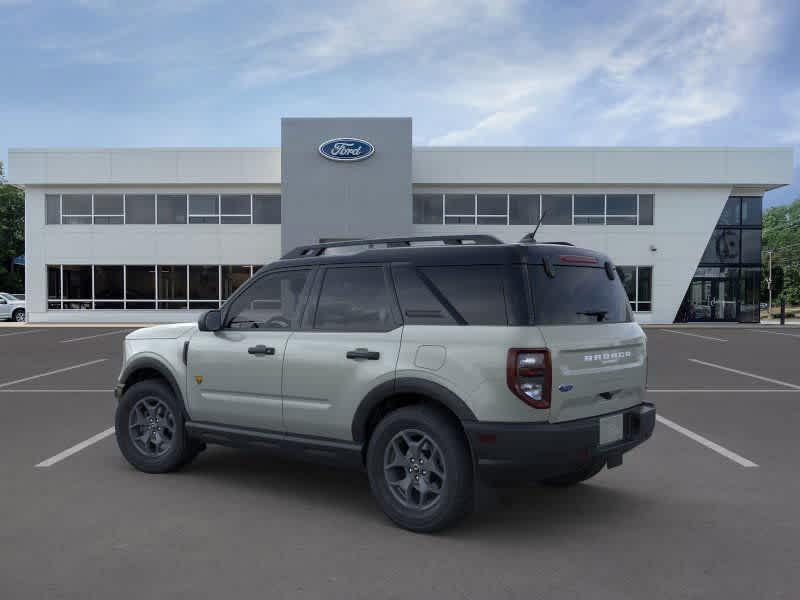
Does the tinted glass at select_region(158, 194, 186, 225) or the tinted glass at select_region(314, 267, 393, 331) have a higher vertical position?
the tinted glass at select_region(158, 194, 186, 225)

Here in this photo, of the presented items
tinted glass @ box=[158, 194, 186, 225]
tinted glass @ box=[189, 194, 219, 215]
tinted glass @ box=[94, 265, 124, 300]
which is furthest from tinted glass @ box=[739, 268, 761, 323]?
tinted glass @ box=[94, 265, 124, 300]

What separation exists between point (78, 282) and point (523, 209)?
64.8 feet

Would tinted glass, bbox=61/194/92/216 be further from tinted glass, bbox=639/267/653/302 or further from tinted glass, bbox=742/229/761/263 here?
tinted glass, bbox=742/229/761/263

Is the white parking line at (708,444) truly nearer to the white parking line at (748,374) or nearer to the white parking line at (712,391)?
the white parking line at (712,391)

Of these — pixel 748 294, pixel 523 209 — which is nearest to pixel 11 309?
pixel 523 209

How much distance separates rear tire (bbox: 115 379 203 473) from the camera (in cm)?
544

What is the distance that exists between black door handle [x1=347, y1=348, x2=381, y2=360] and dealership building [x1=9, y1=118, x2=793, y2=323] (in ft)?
81.3

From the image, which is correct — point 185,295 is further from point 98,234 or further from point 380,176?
point 380,176

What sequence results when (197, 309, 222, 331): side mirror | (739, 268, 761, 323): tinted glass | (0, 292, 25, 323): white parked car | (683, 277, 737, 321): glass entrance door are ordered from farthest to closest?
(0, 292, 25, 323): white parked car
(739, 268, 761, 323): tinted glass
(683, 277, 737, 321): glass entrance door
(197, 309, 222, 331): side mirror

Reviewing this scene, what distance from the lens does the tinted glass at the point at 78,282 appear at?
2980 cm

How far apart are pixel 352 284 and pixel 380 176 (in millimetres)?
23225

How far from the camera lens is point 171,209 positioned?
2986cm

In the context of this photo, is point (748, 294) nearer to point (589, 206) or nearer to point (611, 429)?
point (589, 206)

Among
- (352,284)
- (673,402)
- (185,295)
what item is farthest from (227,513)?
(185,295)
